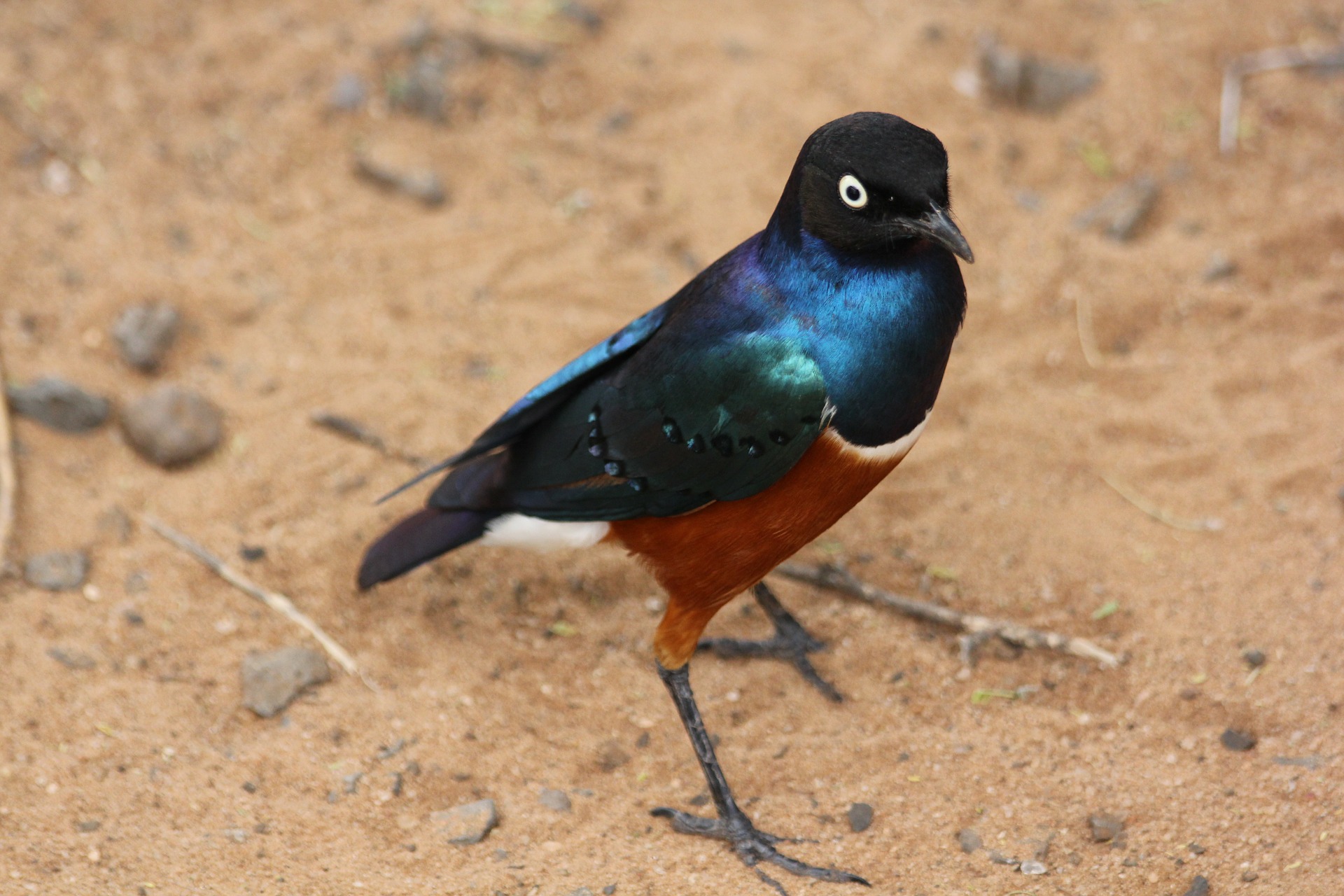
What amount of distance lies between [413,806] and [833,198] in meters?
2.16

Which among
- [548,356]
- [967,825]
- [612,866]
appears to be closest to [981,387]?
[548,356]

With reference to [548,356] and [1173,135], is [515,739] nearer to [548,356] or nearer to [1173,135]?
[548,356]

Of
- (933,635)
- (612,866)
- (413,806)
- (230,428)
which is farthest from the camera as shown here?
(230,428)

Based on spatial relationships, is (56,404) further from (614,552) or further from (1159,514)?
(1159,514)

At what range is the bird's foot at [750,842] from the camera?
133 inches

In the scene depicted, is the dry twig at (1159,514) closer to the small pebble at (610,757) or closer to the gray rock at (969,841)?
the gray rock at (969,841)

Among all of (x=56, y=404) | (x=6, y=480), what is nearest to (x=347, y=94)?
(x=56, y=404)

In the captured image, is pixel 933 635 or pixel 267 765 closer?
pixel 267 765

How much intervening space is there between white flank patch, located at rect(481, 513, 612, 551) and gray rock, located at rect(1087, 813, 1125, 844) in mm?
1637

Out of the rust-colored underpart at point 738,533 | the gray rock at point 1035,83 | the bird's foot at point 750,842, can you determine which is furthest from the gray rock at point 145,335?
the gray rock at point 1035,83

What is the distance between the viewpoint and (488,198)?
591 centimetres

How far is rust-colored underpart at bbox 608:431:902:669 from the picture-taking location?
3373 mm

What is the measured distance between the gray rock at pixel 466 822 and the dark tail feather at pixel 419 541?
33.7 inches

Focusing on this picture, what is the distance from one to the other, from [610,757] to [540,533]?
2.45ft
